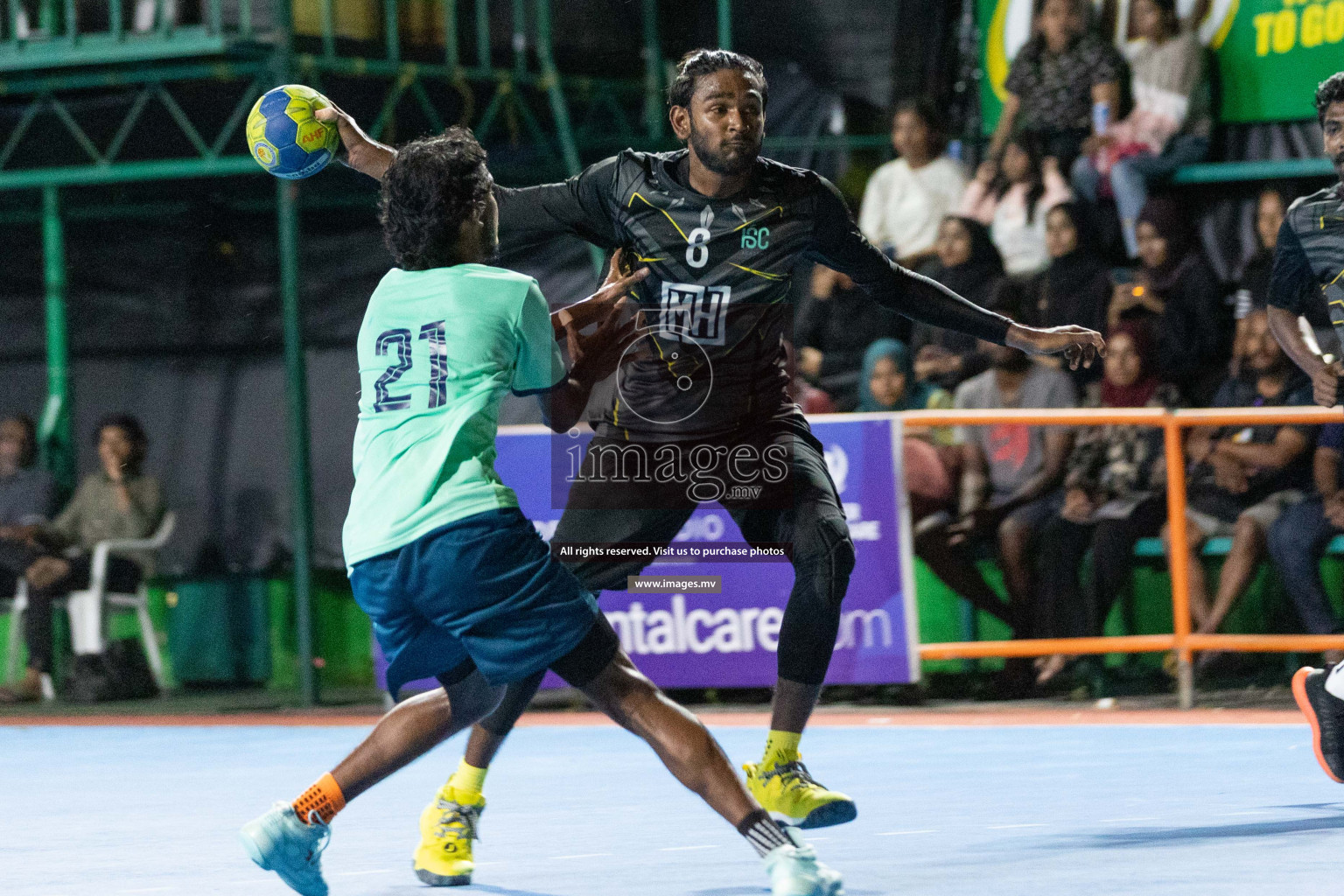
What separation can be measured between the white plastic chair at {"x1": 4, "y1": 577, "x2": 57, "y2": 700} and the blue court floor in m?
3.06

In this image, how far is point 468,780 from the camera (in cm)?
566

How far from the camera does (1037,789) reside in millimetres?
7215

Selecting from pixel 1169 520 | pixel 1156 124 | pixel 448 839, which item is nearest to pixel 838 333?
pixel 1156 124

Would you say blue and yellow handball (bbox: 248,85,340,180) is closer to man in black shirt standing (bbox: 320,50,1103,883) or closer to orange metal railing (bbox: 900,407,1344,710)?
man in black shirt standing (bbox: 320,50,1103,883)

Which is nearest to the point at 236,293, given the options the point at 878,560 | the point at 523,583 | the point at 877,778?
the point at 878,560

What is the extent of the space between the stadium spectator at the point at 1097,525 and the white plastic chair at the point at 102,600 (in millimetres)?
5826

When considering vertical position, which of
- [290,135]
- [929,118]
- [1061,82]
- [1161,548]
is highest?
[1061,82]

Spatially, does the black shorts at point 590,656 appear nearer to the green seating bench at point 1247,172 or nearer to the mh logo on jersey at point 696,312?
the mh logo on jersey at point 696,312

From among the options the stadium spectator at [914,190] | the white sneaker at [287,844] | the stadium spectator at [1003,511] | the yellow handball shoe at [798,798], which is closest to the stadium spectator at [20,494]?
the stadium spectator at [914,190]

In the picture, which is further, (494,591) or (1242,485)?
(1242,485)

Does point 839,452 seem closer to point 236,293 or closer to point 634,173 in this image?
point 634,173

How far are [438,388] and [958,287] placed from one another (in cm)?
744

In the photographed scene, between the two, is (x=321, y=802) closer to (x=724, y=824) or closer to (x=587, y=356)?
(x=587, y=356)

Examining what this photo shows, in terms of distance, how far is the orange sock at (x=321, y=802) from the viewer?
5.02 metres
